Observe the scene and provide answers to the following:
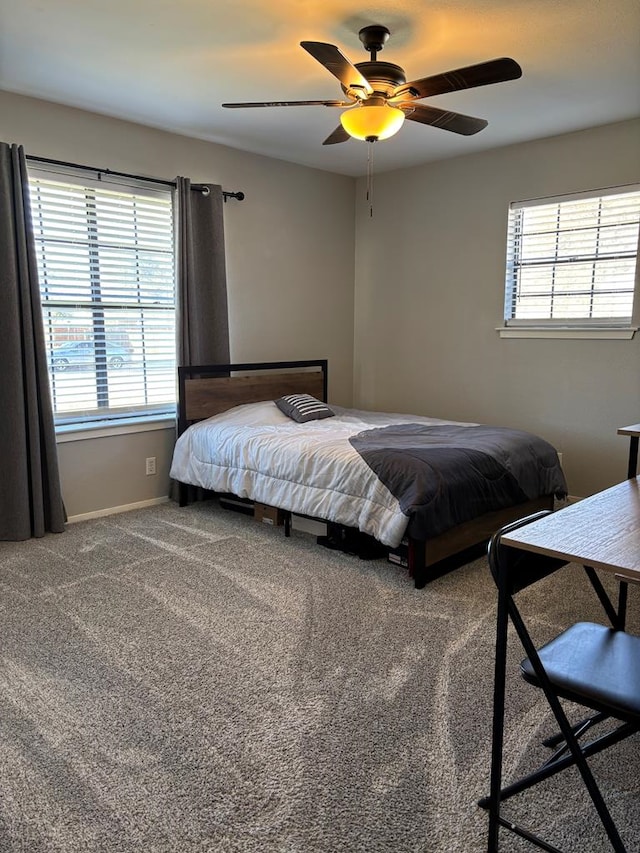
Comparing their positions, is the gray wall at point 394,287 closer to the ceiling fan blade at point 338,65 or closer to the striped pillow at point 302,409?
the striped pillow at point 302,409

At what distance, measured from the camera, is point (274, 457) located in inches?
141

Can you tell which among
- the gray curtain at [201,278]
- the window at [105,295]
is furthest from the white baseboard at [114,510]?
the gray curtain at [201,278]

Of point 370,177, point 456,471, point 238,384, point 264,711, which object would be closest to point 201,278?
point 238,384

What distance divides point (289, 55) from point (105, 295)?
190 centimetres

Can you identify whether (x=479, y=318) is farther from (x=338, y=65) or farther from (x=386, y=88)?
(x=338, y=65)

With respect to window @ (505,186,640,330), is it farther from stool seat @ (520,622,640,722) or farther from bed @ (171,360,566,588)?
stool seat @ (520,622,640,722)

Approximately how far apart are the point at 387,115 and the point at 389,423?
6.76 ft

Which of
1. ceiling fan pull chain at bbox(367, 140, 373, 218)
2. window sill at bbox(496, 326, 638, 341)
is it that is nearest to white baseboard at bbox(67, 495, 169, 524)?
ceiling fan pull chain at bbox(367, 140, 373, 218)

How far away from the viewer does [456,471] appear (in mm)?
3043

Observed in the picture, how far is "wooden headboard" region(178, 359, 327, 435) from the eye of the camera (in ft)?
14.1

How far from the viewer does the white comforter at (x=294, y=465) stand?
10.2ft

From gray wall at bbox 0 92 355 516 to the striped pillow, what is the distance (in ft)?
2.12

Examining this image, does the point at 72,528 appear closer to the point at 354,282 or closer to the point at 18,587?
the point at 18,587

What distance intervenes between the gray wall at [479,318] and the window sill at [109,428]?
2.00 meters
